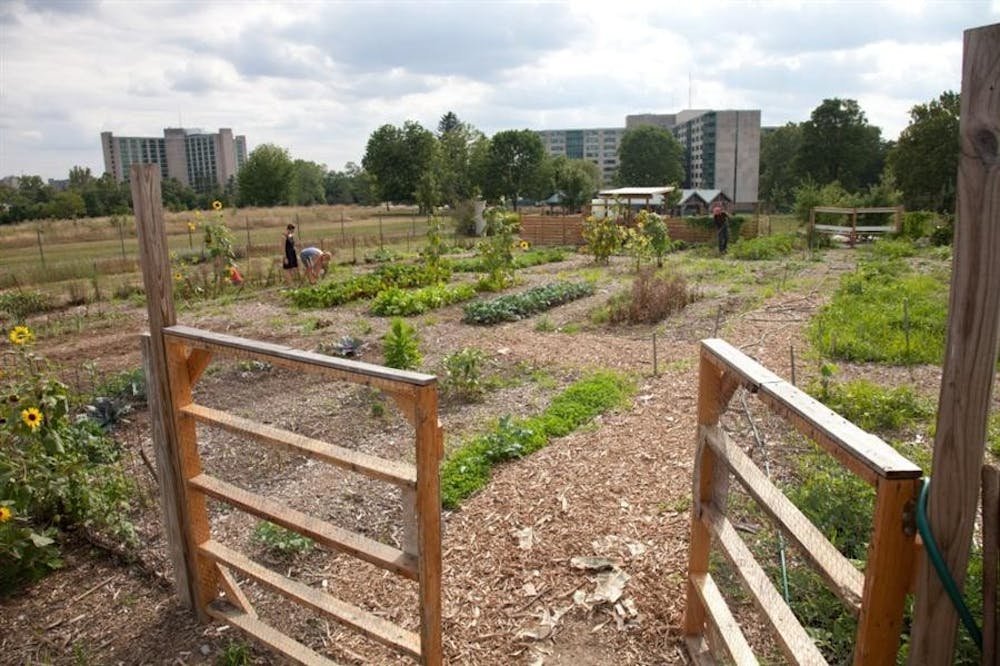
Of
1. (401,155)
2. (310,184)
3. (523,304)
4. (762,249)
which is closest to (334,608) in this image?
(523,304)

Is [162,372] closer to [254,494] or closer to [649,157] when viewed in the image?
[254,494]

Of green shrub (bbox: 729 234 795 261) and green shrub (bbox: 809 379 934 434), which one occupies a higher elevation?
green shrub (bbox: 729 234 795 261)

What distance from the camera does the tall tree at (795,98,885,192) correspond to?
57375 millimetres

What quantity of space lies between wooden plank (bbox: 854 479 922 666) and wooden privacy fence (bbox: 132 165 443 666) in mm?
1330

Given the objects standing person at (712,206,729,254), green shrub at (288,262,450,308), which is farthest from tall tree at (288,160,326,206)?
green shrub at (288,262,450,308)

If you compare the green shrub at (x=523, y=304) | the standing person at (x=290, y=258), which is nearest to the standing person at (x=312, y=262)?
the standing person at (x=290, y=258)

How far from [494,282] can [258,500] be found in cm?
1151

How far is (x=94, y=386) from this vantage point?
710cm

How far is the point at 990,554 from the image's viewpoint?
1.53m

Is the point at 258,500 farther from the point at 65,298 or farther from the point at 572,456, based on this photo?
the point at 65,298

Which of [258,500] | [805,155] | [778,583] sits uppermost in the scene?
[805,155]

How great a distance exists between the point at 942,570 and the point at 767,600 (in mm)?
842

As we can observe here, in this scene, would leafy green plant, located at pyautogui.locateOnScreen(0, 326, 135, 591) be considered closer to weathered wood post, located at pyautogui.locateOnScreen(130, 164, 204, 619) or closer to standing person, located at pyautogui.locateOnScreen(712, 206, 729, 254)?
weathered wood post, located at pyautogui.locateOnScreen(130, 164, 204, 619)

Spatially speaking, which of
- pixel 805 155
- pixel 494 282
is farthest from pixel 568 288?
pixel 805 155
